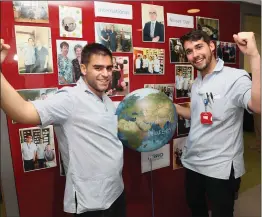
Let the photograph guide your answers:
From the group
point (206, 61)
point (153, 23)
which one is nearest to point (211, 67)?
point (206, 61)

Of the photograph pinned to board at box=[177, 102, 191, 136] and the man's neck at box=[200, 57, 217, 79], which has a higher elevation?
the man's neck at box=[200, 57, 217, 79]

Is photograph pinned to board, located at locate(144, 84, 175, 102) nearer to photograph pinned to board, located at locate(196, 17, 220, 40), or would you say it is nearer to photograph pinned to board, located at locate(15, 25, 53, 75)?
photograph pinned to board, located at locate(196, 17, 220, 40)

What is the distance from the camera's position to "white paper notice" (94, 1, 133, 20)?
1750 mm

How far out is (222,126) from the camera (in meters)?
1.63

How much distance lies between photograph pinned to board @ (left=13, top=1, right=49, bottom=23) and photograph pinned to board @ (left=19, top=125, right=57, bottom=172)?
72 cm

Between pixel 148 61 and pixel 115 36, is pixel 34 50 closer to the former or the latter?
pixel 115 36

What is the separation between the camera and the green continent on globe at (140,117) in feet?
4.87

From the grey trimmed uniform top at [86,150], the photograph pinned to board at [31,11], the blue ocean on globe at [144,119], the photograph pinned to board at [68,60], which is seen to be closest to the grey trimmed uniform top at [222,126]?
the blue ocean on globe at [144,119]

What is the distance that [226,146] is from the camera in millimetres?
1626

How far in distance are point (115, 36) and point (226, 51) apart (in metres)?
1.26

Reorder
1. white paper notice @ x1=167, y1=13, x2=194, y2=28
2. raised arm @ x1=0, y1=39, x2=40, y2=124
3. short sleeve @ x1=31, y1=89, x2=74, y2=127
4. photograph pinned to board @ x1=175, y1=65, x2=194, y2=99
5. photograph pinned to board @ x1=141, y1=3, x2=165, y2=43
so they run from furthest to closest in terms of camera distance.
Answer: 1. photograph pinned to board @ x1=175, y1=65, x2=194, y2=99
2. white paper notice @ x1=167, y1=13, x2=194, y2=28
3. photograph pinned to board @ x1=141, y1=3, x2=165, y2=43
4. short sleeve @ x1=31, y1=89, x2=74, y2=127
5. raised arm @ x1=0, y1=39, x2=40, y2=124

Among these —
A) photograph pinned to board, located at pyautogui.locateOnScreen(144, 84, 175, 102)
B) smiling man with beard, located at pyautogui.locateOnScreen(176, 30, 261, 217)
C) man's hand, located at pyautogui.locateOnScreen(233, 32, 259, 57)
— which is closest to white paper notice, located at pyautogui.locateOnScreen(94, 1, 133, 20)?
smiling man with beard, located at pyautogui.locateOnScreen(176, 30, 261, 217)

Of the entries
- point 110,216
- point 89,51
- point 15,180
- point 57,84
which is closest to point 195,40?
point 89,51

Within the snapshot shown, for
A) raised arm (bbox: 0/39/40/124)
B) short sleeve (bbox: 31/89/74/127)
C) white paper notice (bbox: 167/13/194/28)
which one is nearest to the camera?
raised arm (bbox: 0/39/40/124)
